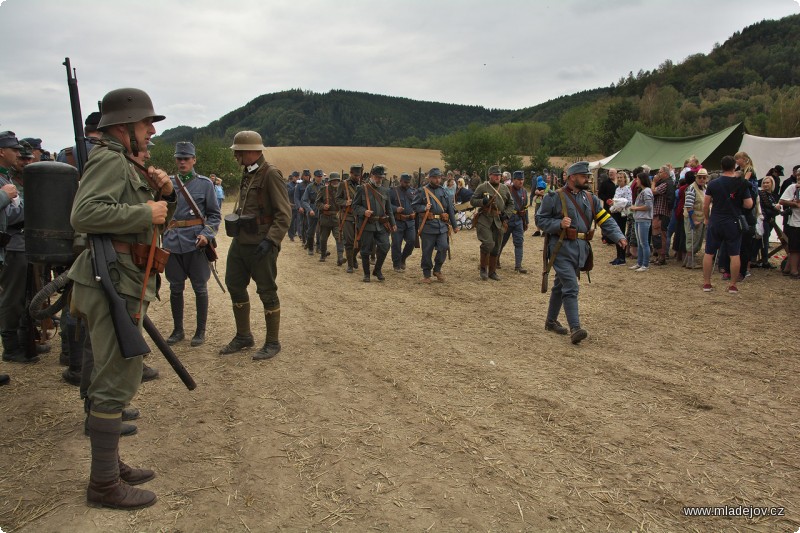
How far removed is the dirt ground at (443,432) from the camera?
2963 millimetres

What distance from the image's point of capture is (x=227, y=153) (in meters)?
41.9

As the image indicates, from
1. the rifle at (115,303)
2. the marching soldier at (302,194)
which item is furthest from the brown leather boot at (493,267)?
the rifle at (115,303)

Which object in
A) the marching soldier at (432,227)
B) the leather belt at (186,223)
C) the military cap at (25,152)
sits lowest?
the marching soldier at (432,227)

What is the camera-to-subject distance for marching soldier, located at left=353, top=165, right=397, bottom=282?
1032 centimetres

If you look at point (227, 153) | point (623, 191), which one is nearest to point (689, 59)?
point (227, 153)

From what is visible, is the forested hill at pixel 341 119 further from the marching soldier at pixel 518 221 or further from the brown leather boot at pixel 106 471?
the brown leather boot at pixel 106 471

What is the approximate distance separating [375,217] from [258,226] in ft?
16.4

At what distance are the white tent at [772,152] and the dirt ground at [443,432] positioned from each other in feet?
29.8

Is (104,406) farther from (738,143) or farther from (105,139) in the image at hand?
(738,143)

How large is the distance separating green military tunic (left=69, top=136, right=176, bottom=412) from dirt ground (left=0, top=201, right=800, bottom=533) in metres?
→ 0.76

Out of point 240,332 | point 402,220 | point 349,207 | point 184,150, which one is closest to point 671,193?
point 402,220

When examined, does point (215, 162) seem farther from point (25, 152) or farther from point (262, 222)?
point (262, 222)

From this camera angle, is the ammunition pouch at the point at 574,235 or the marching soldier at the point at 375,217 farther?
the marching soldier at the point at 375,217

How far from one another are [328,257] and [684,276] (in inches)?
333
